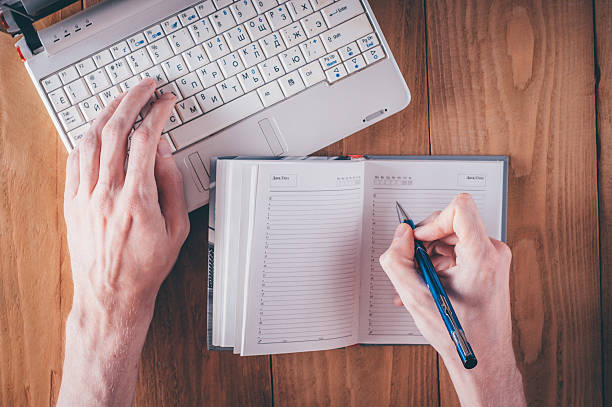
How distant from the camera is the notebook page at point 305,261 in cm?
62

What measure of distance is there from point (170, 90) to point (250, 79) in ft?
0.39

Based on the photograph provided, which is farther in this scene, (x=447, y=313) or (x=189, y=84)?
(x=189, y=84)

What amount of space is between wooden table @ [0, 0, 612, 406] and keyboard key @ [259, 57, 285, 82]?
0.48 feet

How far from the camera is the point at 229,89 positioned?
611mm

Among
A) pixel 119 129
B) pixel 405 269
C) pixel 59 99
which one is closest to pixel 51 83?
pixel 59 99

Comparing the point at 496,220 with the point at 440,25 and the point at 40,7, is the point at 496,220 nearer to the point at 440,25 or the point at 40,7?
the point at 440,25

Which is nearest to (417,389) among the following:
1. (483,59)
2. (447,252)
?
(447,252)

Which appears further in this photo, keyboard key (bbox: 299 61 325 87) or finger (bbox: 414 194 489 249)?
keyboard key (bbox: 299 61 325 87)

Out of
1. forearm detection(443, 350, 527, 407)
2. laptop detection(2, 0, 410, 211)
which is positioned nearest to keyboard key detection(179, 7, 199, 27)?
laptop detection(2, 0, 410, 211)

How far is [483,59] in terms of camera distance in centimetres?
69

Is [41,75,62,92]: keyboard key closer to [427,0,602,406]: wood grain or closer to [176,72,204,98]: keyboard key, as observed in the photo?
[176,72,204,98]: keyboard key

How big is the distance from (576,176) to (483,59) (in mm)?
252

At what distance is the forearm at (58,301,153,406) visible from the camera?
0.60m

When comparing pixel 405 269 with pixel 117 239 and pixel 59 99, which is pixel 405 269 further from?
pixel 59 99
